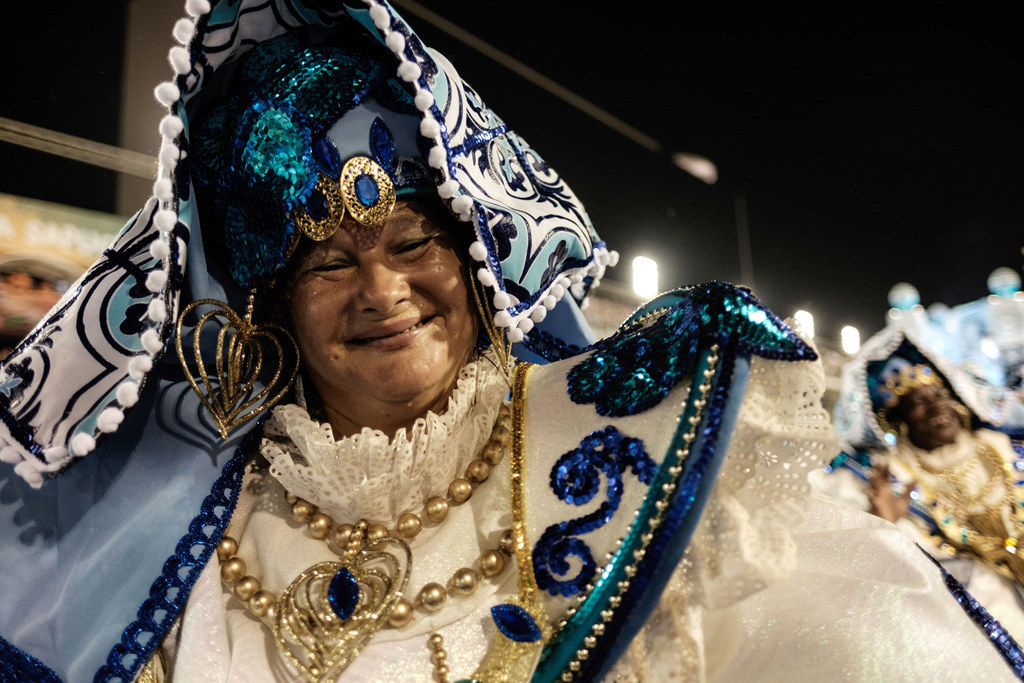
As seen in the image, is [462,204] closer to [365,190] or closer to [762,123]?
[365,190]

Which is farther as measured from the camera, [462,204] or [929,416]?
[929,416]

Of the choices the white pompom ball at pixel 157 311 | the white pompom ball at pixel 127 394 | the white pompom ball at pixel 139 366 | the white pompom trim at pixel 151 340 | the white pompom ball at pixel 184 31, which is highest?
the white pompom ball at pixel 184 31

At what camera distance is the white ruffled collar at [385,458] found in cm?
91

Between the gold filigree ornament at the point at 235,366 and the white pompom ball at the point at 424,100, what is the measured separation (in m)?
0.38

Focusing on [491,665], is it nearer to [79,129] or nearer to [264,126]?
[264,126]

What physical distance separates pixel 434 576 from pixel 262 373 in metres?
0.43

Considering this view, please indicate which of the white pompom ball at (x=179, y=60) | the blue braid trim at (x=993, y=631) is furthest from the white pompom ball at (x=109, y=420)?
the blue braid trim at (x=993, y=631)

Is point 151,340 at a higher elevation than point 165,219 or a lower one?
lower

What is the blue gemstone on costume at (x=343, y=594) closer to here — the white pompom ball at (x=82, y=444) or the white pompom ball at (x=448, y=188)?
the white pompom ball at (x=82, y=444)

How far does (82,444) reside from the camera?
0.87m

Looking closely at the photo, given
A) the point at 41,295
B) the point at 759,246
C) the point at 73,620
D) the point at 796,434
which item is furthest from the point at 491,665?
the point at 759,246

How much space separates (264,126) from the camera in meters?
0.91

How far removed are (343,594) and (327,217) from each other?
490mm

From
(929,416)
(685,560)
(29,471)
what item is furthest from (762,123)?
(29,471)
